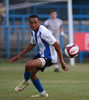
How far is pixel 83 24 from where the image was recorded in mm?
23828

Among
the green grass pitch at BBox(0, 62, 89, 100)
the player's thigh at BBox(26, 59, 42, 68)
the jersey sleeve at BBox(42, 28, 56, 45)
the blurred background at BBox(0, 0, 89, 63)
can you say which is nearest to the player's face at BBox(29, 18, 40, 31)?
the jersey sleeve at BBox(42, 28, 56, 45)

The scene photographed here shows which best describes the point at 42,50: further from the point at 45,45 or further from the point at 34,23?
the point at 34,23

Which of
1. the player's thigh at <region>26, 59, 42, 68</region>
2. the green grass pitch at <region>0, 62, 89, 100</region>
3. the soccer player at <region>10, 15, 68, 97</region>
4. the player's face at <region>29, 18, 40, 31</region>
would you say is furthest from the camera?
the green grass pitch at <region>0, 62, 89, 100</region>

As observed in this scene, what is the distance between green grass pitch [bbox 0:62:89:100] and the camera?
31.4 ft

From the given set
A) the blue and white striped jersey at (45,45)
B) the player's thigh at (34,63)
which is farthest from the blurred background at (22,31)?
Result: the player's thigh at (34,63)

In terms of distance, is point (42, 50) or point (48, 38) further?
point (42, 50)

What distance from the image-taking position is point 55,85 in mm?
12320

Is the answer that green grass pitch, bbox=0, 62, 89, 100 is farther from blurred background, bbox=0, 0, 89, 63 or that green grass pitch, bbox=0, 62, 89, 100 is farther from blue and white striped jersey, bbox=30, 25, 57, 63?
blurred background, bbox=0, 0, 89, 63

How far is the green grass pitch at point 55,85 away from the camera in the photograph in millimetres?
9562

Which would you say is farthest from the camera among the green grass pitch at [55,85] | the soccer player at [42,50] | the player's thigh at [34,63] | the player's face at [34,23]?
the green grass pitch at [55,85]

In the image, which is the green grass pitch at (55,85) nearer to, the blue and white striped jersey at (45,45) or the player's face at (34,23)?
the blue and white striped jersey at (45,45)

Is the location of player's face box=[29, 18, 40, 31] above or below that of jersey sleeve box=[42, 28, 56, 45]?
above

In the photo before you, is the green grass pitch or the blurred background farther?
the blurred background

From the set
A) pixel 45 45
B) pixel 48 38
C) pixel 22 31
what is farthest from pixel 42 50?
pixel 22 31
